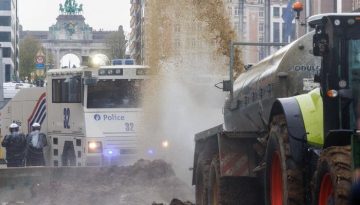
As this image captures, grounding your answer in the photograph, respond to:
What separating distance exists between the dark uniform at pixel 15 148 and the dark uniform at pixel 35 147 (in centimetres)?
26

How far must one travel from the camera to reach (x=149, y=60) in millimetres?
21531

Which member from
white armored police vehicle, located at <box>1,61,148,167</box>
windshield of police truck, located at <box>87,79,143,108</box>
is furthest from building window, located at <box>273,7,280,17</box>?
windshield of police truck, located at <box>87,79,143,108</box>

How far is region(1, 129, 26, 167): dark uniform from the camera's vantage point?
21.6m

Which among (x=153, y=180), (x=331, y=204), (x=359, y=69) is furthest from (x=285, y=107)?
(x=153, y=180)

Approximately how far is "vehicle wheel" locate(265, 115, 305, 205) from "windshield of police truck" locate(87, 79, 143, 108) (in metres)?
11.8

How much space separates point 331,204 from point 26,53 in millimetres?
148648

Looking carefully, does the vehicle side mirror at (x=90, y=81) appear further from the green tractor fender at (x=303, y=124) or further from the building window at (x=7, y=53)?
the building window at (x=7, y=53)

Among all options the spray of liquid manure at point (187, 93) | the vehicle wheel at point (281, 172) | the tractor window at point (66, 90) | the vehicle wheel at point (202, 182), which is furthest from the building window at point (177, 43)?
the vehicle wheel at point (281, 172)

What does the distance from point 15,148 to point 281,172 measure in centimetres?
1460

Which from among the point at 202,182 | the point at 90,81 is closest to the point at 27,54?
the point at 90,81

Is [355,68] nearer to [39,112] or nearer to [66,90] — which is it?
[66,90]

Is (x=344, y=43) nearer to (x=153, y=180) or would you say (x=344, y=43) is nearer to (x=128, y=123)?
(x=153, y=180)

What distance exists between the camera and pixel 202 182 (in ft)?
40.7

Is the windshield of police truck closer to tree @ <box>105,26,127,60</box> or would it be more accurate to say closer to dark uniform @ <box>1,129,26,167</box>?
dark uniform @ <box>1,129,26,167</box>
